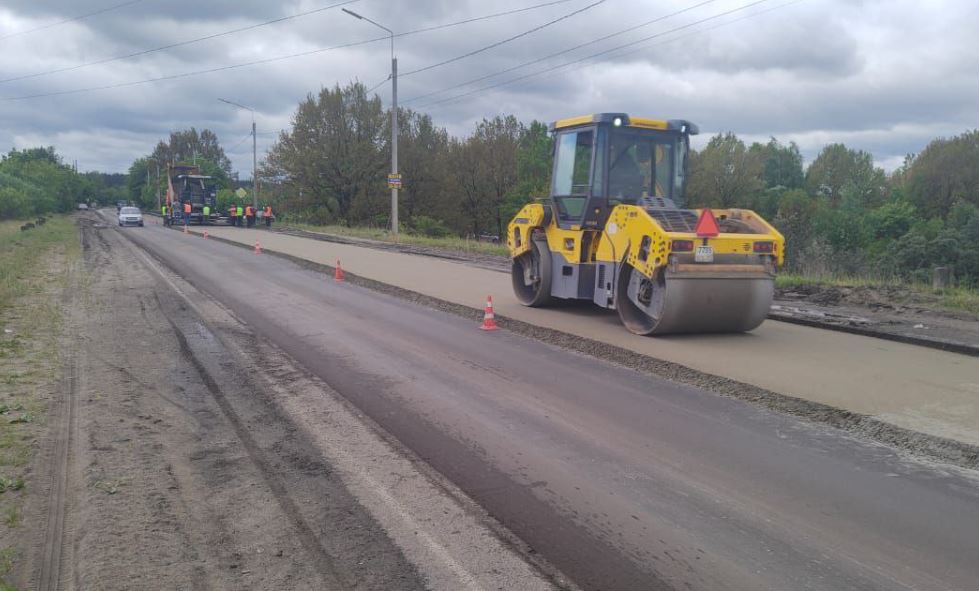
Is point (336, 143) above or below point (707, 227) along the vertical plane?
above

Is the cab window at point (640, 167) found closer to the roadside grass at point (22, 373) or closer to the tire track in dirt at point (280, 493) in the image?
the tire track in dirt at point (280, 493)

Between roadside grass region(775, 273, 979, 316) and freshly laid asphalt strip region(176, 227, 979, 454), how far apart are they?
11.4ft

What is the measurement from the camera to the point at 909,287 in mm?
13953

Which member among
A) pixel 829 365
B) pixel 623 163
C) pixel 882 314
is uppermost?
pixel 623 163

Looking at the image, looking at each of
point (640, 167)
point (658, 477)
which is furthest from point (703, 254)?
point (658, 477)

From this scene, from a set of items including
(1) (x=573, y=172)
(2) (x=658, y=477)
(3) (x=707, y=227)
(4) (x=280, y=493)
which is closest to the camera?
(4) (x=280, y=493)

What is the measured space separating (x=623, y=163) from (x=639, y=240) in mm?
1914

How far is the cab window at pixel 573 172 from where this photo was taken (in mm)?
10873

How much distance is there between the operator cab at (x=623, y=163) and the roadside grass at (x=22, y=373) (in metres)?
7.46

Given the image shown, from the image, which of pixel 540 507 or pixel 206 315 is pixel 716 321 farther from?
pixel 206 315

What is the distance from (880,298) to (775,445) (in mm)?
9064

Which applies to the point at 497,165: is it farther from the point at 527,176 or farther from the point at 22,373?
the point at 22,373

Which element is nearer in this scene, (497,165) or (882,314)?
(882,314)

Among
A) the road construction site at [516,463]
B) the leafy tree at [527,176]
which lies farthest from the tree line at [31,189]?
the road construction site at [516,463]
